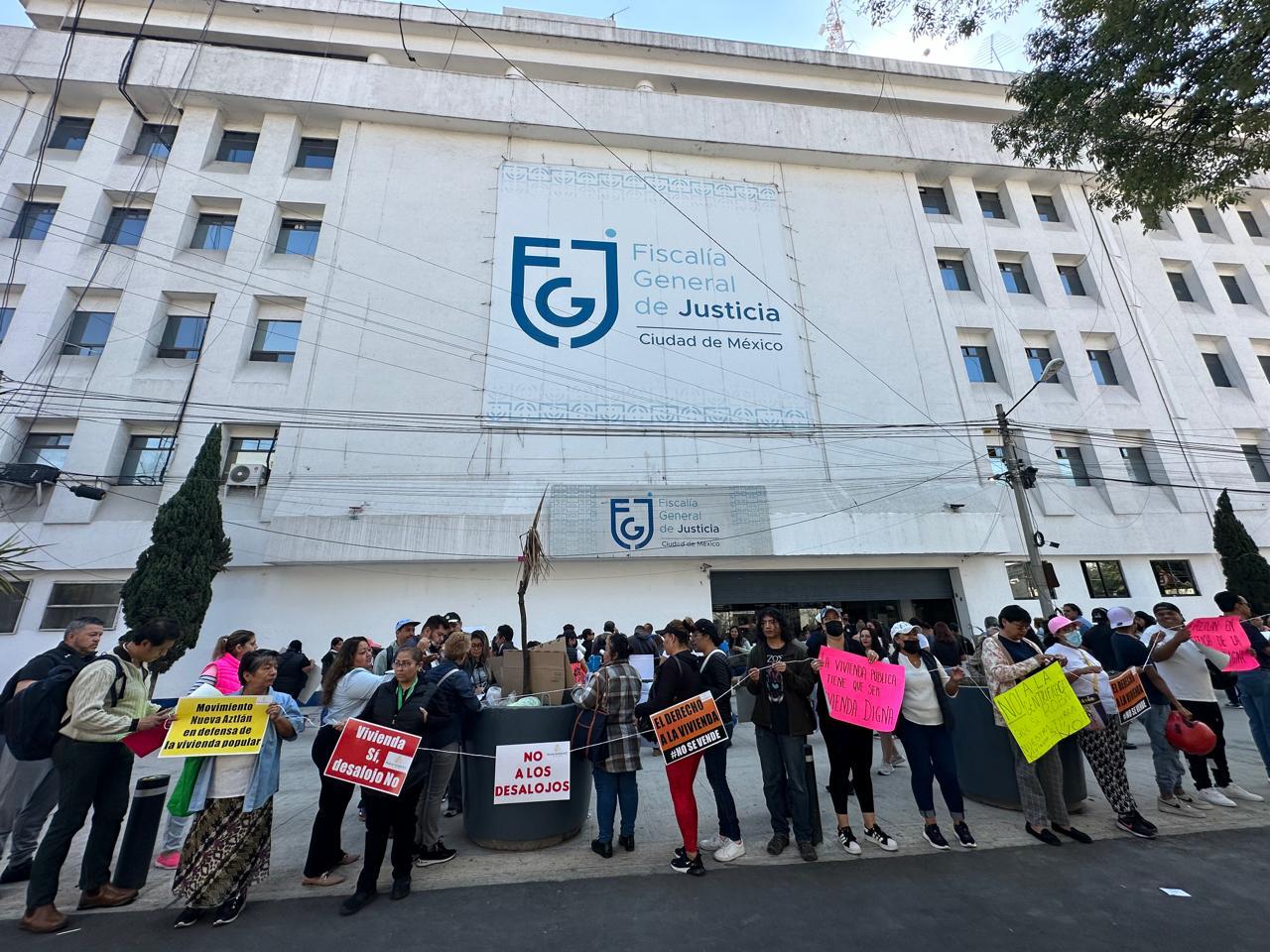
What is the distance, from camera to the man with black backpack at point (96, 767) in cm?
373

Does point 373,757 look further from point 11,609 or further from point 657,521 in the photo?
point 11,609

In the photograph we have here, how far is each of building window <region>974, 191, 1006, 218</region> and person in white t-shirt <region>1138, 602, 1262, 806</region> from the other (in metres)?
23.1

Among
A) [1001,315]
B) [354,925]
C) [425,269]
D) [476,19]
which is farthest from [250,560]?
[1001,315]

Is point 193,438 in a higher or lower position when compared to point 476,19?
lower

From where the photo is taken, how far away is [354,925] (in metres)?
3.68

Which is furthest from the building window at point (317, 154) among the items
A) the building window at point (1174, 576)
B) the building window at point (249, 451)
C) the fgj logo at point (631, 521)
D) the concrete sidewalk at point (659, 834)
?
→ the building window at point (1174, 576)

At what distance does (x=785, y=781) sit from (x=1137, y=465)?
2211cm

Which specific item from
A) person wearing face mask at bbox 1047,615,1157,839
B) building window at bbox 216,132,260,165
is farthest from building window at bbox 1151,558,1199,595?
building window at bbox 216,132,260,165

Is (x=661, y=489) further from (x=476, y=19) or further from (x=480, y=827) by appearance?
(x=476, y=19)

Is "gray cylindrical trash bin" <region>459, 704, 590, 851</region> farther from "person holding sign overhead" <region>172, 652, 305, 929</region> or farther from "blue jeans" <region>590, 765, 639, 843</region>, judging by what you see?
"person holding sign overhead" <region>172, 652, 305, 929</region>

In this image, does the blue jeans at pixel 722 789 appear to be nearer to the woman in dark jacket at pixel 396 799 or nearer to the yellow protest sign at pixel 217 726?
the woman in dark jacket at pixel 396 799

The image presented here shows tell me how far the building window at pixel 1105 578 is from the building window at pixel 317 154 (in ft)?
95.9

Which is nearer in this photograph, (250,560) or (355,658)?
(355,658)

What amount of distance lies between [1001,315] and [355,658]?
23784 millimetres
